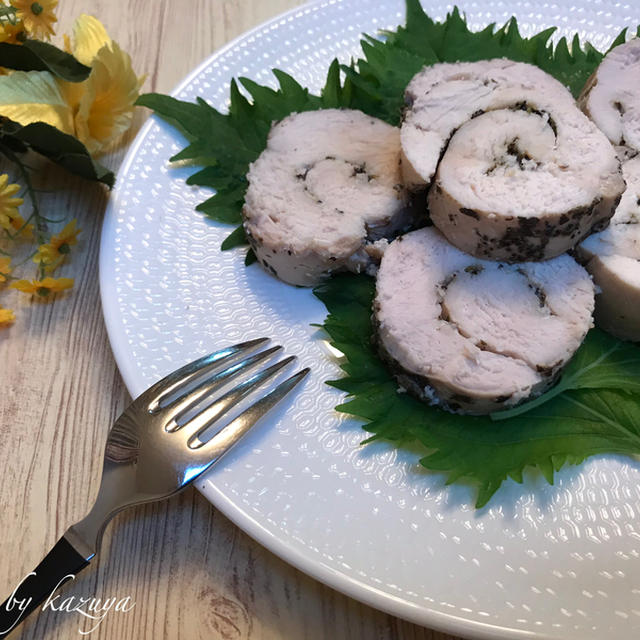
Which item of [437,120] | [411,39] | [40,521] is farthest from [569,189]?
[40,521]

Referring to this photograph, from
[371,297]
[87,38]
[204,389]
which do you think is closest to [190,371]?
[204,389]

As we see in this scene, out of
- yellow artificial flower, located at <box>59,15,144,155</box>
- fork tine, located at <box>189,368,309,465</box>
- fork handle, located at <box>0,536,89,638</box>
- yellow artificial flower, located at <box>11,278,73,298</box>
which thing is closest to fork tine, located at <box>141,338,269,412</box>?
fork tine, located at <box>189,368,309,465</box>

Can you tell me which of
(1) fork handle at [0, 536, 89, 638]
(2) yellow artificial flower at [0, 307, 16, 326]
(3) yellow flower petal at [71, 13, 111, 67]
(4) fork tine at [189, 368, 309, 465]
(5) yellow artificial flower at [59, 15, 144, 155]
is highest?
(3) yellow flower petal at [71, 13, 111, 67]

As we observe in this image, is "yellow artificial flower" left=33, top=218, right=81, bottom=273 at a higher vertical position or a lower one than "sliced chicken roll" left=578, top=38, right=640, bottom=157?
higher

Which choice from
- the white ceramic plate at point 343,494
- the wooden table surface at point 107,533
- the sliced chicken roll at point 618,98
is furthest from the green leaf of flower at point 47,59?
the sliced chicken roll at point 618,98

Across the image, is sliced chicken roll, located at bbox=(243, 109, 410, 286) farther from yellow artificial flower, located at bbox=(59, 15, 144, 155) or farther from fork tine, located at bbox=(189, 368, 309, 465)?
yellow artificial flower, located at bbox=(59, 15, 144, 155)
